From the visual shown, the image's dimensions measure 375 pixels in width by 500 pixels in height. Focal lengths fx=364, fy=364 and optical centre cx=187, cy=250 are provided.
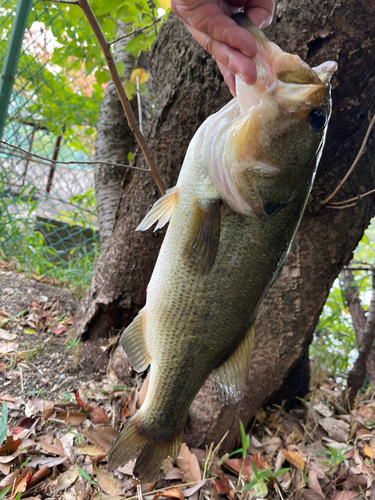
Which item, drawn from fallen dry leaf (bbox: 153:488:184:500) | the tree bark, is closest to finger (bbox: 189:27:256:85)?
fallen dry leaf (bbox: 153:488:184:500)

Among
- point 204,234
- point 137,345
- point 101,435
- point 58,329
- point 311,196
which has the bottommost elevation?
point 101,435

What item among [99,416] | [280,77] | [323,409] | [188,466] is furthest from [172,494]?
[280,77]

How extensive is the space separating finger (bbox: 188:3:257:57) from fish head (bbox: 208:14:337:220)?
Result: 0.06 m

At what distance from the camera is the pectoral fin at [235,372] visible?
1485 mm

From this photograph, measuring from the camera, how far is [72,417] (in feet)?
7.07

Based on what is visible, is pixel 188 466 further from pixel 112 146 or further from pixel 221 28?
pixel 112 146

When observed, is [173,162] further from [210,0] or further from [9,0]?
[9,0]

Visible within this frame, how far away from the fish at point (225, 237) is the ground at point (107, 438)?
1.70 feet

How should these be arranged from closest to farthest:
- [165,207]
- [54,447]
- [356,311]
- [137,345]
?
[165,207] < [137,345] < [54,447] < [356,311]

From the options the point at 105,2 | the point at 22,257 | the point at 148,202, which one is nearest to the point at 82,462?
the point at 148,202

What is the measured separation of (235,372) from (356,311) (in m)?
Answer: 2.21

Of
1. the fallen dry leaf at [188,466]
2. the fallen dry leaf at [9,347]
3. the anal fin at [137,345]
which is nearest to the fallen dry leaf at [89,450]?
the fallen dry leaf at [188,466]

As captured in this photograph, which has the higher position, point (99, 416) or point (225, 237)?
point (225, 237)

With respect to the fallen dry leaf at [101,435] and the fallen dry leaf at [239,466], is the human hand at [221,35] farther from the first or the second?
the fallen dry leaf at [239,466]
